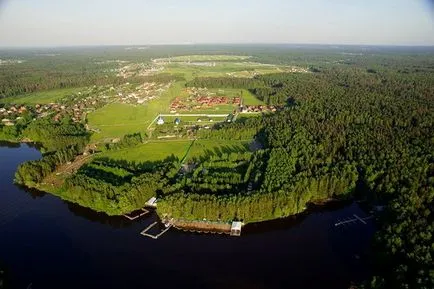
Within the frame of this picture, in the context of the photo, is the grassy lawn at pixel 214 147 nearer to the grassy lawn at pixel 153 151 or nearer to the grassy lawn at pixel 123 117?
the grassy lawn at pixel 153 151

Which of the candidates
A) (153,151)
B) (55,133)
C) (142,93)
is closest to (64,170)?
(153,151)

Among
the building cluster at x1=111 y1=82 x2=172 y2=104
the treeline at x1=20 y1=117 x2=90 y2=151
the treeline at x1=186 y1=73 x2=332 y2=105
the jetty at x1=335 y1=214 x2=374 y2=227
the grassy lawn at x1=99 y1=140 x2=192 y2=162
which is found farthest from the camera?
the building cluster at x1=111 y1=82 x2=172 y2=104

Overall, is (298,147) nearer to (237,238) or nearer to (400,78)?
(237,238)

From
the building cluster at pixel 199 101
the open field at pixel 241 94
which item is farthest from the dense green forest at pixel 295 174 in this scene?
the open field at pixel 241 94

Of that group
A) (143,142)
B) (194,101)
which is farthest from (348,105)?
(143,142)

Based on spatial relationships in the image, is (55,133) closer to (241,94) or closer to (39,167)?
(39,167)

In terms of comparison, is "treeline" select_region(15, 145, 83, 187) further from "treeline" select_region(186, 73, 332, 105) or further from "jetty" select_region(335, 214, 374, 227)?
Result: "treeline" select_region(186, 73, 332, 105)

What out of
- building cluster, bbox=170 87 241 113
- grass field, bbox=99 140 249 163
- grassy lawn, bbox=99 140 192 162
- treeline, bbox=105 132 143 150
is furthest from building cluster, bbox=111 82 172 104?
grass field, bbox=99 140 249 163
